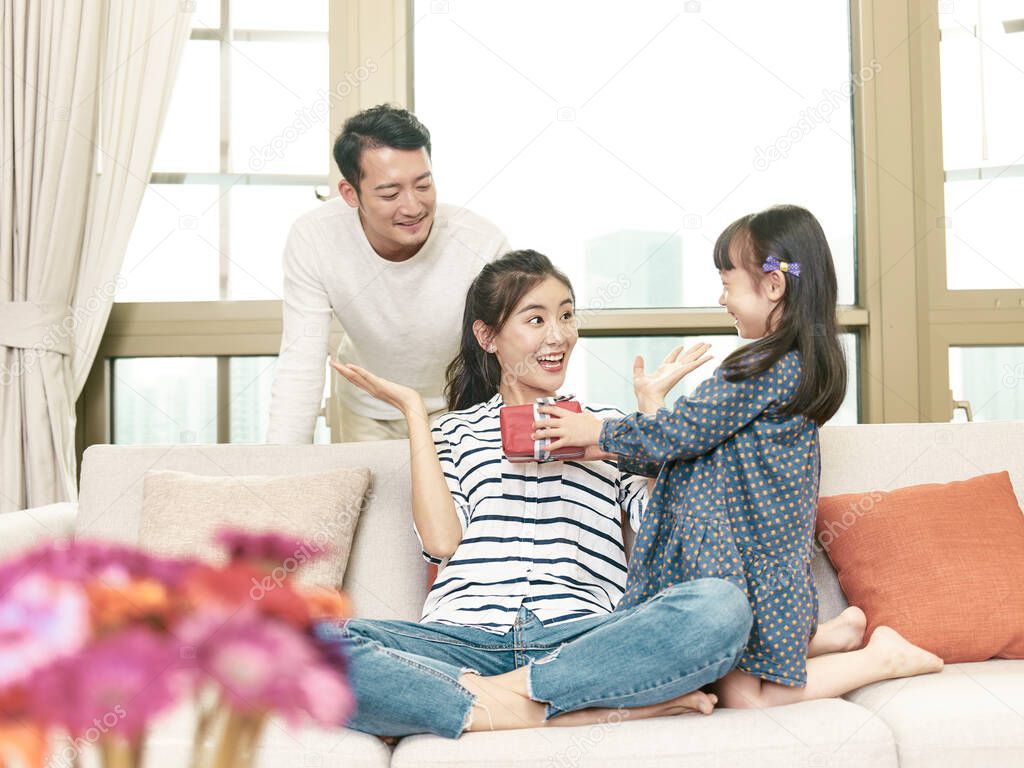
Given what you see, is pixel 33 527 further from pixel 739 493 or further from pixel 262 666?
pixel 262 666

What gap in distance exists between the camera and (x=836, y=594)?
1.78 metres

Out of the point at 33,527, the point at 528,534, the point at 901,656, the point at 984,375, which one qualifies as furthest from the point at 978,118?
the point at 33,527

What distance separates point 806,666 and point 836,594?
329mm

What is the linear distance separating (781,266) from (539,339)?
462 millimetres

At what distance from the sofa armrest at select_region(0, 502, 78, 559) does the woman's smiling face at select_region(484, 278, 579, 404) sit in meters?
0.92

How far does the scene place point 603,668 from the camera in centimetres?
131

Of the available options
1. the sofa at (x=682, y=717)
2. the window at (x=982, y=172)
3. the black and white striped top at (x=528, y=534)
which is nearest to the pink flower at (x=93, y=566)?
the sofa at (x=682, y=717)

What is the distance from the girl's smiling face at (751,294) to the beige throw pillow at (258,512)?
0.76m

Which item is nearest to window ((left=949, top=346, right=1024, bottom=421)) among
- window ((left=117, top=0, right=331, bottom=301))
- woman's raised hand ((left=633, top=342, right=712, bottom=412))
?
woman's raised hand ((left=633, top=342, right=712, bottom=412))

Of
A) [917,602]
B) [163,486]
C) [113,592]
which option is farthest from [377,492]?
[113,592]

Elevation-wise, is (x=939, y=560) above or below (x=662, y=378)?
below

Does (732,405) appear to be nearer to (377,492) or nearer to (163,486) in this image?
(377,492)

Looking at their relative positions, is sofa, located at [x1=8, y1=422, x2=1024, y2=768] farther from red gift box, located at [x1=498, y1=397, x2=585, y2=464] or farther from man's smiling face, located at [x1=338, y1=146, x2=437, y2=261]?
man's smiling face, located at [x1=338, y1=146, x2=437, y2=261]

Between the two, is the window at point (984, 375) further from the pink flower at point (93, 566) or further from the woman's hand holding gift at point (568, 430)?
the pink flower at point (93, 566)
